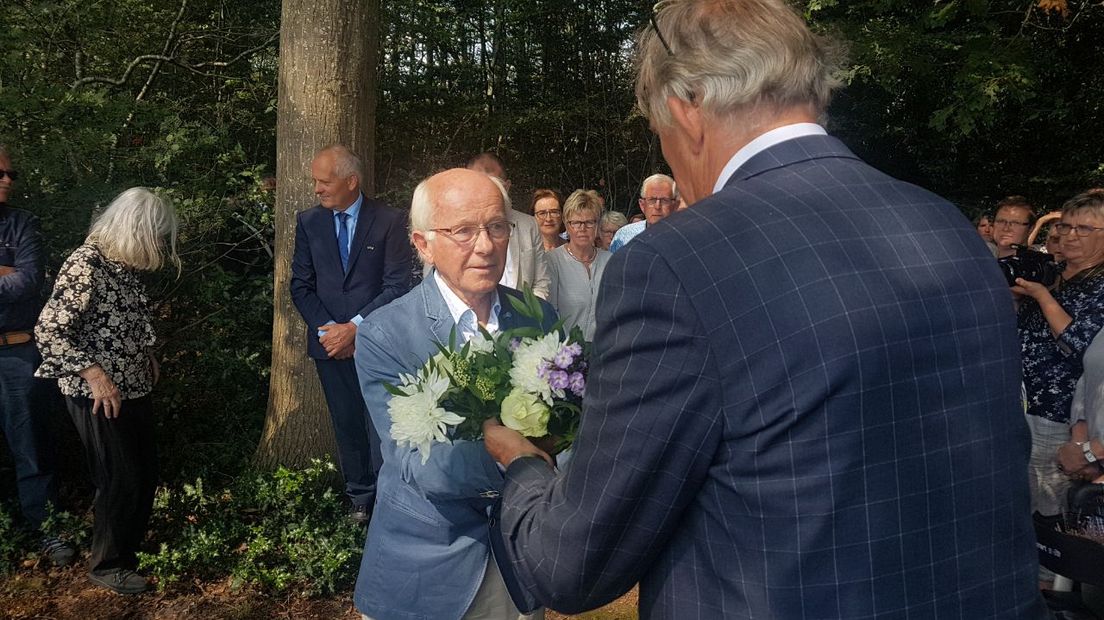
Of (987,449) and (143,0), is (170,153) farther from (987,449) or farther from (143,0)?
(987,449)

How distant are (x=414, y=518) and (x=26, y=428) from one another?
376cm

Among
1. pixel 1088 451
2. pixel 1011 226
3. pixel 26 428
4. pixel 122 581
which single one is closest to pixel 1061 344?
pixel 1088 451

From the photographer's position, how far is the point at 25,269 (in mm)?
4973

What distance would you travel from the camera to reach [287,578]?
457cm

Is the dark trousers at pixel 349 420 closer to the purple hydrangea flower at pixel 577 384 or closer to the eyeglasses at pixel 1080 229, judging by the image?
the purple hydrangea flower at pixel 577 384

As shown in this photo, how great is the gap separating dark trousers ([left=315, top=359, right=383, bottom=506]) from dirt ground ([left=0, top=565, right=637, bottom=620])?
0.87 meters

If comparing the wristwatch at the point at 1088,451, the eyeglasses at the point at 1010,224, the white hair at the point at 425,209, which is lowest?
the wristwatch at the point at 1088,451

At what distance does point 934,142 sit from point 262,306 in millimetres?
13087

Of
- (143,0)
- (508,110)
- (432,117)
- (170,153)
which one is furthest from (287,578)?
(508,110)

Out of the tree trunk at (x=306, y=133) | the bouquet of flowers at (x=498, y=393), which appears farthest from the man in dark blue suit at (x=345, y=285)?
the bouquet of flowers at (x=498, y=393)

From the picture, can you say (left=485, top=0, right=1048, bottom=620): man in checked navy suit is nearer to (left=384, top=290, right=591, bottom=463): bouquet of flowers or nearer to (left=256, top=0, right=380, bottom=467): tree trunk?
(left=384, top=290, right=591, bottom=463): bouquet of flowers

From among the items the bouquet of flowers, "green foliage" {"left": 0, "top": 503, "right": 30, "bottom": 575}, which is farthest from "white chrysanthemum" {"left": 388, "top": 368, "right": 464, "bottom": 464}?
"green foliage" {"left": 0, "top": 503, "right": 30, "bottom": 575}

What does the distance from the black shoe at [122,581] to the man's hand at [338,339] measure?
164 cm

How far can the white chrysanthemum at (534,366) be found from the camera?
197 centimetres
